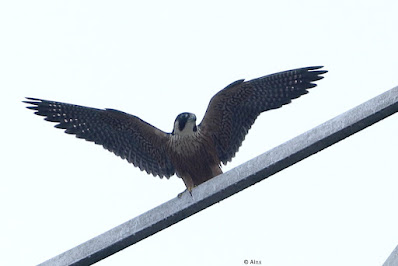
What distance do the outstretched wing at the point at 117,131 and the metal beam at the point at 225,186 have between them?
3.37 meters

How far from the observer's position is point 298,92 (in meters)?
7.06

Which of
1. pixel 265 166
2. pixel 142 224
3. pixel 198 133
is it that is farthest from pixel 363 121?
pixel 198 133

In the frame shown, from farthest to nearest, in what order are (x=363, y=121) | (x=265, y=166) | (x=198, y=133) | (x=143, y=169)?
1. (x=143, y=169)
2. (x=198, y=133)
3. (x=265, y=166)
4. (x=363, y=121)

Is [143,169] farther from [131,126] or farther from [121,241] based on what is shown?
[121,241]

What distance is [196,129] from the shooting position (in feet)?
22.4

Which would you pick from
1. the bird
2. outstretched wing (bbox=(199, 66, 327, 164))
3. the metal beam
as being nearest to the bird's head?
the bird

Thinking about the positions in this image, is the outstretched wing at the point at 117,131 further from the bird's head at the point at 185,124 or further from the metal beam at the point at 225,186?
the metal beam at the point at 225,186

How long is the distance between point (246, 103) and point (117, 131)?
→ 3.91 feet

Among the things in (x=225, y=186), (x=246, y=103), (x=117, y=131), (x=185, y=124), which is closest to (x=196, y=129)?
(x=185, y=124)

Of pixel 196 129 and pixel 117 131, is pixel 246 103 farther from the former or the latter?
pixel 117 131

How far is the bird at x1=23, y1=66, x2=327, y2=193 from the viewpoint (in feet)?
22.2

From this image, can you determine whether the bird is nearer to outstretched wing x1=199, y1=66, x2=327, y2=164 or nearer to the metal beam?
outstretched wing x1=199, y1=66, x2=327, y2=164

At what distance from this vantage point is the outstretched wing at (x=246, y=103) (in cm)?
696

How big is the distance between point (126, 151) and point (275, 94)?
1.45m
